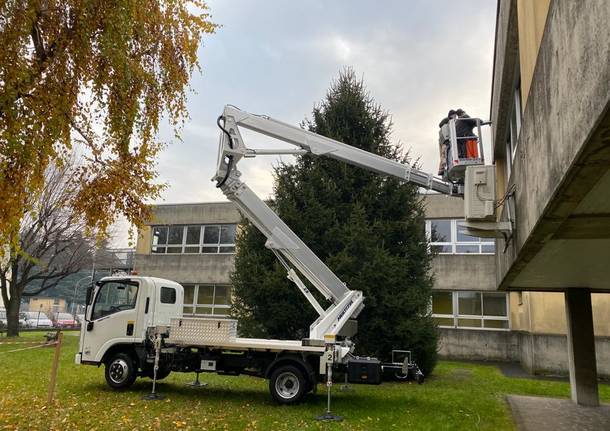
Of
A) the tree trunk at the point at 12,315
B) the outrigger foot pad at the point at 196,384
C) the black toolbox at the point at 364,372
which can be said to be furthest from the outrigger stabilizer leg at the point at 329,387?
the tree trunk at the point at 12,315

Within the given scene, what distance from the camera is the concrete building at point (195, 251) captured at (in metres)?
24.1

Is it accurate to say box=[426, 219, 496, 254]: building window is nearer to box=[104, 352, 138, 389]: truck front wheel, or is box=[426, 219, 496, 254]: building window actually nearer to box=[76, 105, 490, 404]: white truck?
box=[76, 105, 490, 404]: white truck

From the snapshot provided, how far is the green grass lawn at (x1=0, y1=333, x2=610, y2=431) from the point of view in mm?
8016

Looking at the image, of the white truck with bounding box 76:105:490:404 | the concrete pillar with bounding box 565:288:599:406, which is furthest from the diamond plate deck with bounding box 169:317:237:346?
the concrete pillar with bounding box 565:288:599:406

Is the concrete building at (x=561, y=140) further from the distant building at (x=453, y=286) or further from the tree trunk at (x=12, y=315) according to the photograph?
the tree trunk at (x=12, y=315)

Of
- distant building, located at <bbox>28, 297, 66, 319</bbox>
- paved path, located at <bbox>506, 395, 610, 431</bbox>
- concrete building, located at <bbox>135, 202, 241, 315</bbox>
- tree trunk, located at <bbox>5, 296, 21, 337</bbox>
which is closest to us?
paved path, located at <bbox>506, 395, 610, 431</bbox>

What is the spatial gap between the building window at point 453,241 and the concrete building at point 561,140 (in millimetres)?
11627

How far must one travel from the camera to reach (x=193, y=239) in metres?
25.4

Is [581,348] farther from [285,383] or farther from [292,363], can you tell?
[285,383]

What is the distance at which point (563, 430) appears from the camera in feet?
→ 27.3

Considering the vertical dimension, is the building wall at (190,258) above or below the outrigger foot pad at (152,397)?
above

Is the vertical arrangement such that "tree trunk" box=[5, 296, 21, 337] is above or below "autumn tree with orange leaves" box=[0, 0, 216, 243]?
below

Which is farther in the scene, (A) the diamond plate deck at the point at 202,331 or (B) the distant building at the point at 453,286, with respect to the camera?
(B) the distant building at the point at 453,286

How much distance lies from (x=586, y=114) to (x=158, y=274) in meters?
24.3
